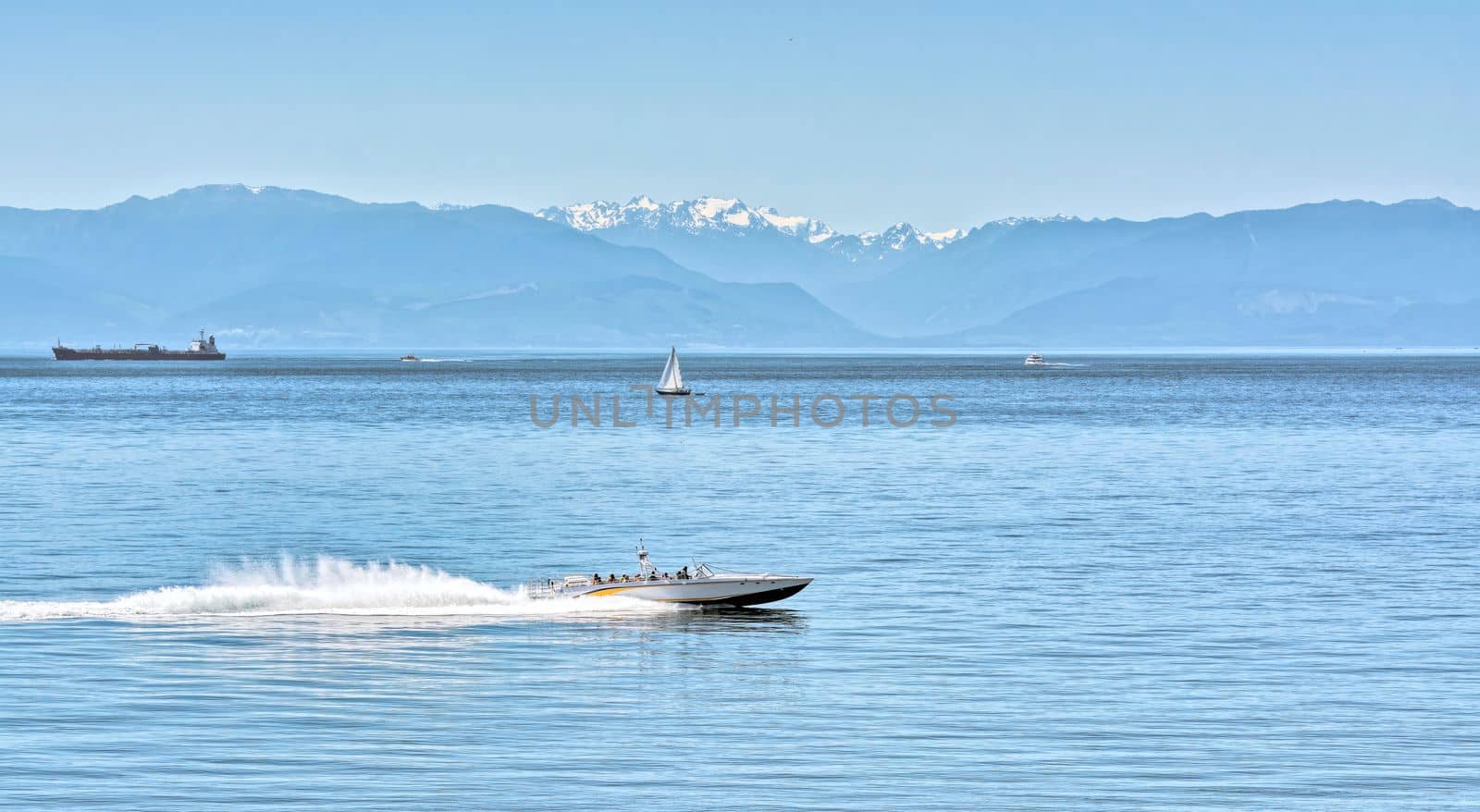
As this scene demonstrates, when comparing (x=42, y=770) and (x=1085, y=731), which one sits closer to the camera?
(x=42, y=770)

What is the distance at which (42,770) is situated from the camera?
112 ft

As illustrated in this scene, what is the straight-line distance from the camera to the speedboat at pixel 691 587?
53844mm

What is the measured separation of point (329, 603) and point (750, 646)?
1342 centimetres

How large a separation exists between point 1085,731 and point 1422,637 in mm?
15515

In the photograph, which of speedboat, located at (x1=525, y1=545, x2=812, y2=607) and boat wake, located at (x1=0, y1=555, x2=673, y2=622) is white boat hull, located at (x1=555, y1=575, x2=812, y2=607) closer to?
speedboat, located at (x1=525, y1=545, x2=812, y2=607)

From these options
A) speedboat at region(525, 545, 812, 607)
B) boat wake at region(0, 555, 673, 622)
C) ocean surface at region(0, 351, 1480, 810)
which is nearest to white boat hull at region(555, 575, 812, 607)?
speedboat at region(525, 545, 812, 607)

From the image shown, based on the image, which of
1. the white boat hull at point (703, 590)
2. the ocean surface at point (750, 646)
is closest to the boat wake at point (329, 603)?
the ocean surface at point (750, 646)

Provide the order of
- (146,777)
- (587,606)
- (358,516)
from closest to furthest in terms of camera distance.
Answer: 1. (146,777)
2. (587,606)
3. (358,516)

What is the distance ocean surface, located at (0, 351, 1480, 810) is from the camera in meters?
34.0

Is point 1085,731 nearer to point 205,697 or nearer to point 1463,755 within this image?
point 1463,755

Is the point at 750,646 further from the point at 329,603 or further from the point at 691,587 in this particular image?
the point at 329,603

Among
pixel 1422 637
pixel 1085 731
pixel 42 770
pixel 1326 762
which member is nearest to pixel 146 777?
pixel 42 770

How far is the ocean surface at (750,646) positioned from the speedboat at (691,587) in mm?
534

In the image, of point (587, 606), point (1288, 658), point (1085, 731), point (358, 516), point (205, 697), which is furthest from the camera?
point (358, 516)
